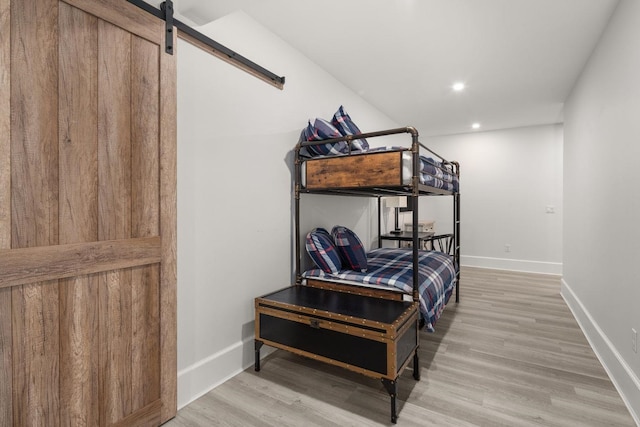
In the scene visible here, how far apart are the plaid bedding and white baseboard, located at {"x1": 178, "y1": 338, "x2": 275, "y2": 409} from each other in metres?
0.72

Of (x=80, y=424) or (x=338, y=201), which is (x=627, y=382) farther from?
(x=80, y=424)

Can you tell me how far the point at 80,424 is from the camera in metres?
1.32

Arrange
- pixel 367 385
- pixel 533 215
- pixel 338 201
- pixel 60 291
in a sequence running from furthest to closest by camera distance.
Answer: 1. pixel 533 215
2. pixel 338 201
3. pixel 367 385
4. pixel 60 291

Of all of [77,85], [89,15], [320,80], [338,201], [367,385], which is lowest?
[367,385]

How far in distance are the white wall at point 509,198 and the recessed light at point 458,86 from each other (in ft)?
8.10

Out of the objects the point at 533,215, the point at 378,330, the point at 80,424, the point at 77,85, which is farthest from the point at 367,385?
the point at 533,215

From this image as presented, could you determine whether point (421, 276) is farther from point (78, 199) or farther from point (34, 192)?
point (34, 192)

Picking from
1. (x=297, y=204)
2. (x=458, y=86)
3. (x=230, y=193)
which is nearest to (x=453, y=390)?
(x=297, y=204)

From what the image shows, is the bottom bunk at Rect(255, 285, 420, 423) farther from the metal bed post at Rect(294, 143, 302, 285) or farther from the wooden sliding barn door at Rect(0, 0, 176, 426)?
the wooden sliding barn door at Rect(0, 0, 176, 426)

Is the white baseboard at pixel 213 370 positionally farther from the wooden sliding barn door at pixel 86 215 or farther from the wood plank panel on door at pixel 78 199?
the wood plank panel on door at pixel 78 199

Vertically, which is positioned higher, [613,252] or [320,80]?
[320,80]

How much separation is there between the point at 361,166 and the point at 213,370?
1.59 metres

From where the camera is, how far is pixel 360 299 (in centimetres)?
214

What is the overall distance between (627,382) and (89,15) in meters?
3.21
